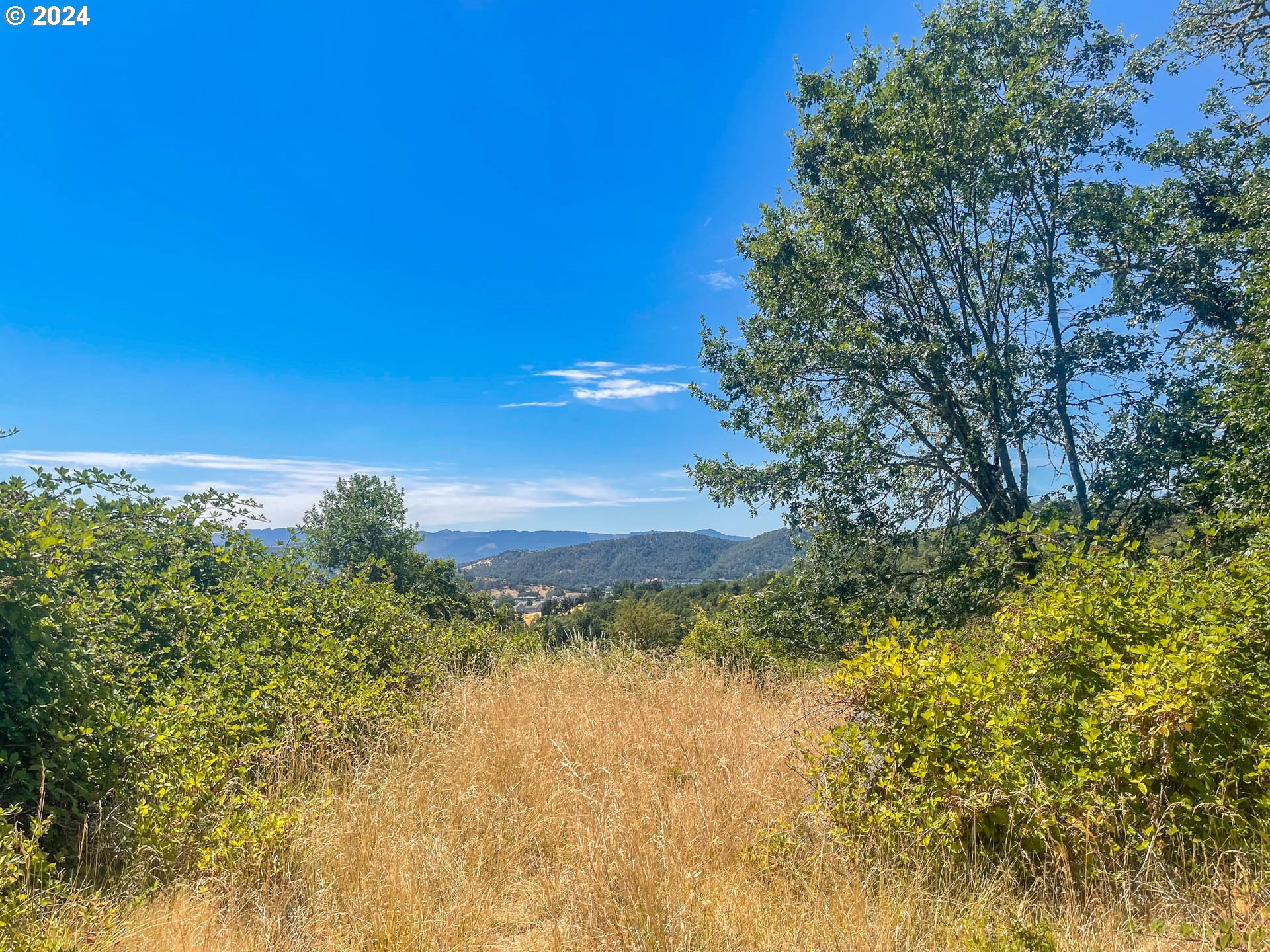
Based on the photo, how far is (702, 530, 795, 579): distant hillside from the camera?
8558cm

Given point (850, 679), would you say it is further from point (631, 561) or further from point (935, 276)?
point (631, 561)

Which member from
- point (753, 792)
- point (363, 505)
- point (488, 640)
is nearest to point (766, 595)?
point (488, 640)

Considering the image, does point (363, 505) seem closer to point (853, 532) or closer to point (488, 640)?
point (488, 640)

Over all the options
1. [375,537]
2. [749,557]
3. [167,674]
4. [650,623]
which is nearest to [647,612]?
[650,623]

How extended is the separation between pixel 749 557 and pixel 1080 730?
336 feet

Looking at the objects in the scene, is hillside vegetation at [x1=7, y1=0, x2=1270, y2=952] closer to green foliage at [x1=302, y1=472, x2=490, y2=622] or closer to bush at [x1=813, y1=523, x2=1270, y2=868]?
bush at [x1=813, y1=523, x2=1270, y2=868]

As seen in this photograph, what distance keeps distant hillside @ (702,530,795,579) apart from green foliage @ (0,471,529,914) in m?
73.4

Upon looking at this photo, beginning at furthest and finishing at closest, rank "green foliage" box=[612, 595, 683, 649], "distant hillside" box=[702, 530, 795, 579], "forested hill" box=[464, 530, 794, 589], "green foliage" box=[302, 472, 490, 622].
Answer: "forested hill" box=[464, 530, 794, 589]
"distant hillside" box=[702, 530, 795, 579]
"green foliage" box=[302, 472, 490, 622]
"green foliage" box=[612, 595, 683, 649]

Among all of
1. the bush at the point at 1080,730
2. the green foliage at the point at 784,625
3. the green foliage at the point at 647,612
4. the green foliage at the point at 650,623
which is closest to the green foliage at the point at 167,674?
the green foliage at the point at 647,612

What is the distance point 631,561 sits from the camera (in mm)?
127938

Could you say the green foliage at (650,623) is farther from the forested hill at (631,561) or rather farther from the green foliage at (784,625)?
the forested hill at (631,561)

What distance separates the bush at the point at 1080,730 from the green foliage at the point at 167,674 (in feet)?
10.3

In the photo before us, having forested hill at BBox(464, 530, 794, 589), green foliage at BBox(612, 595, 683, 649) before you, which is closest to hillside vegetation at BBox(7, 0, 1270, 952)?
green foliage at BBox(612, 595, 683, 649)

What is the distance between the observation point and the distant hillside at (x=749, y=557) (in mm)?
85581
